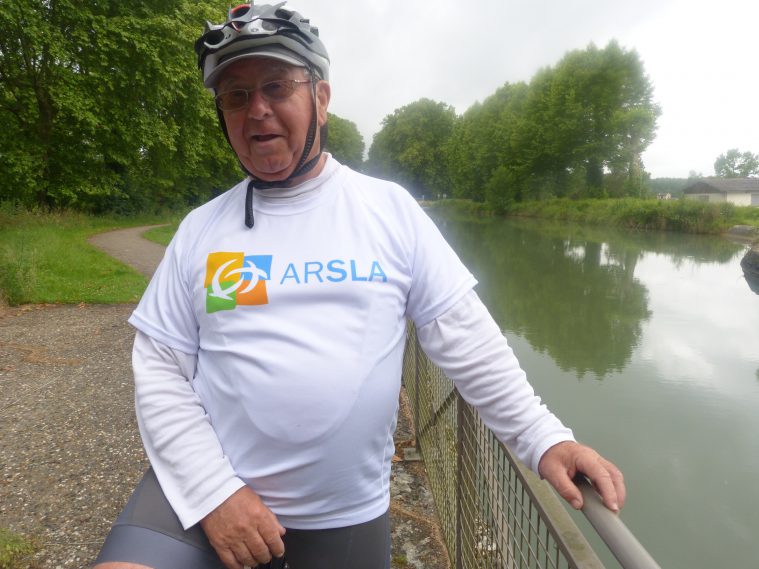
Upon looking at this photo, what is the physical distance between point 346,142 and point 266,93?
69417 millimetres

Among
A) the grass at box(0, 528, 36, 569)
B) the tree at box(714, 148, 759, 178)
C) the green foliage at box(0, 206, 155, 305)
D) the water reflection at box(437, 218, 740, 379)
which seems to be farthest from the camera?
the tree at box(714, 148, 759, 178)

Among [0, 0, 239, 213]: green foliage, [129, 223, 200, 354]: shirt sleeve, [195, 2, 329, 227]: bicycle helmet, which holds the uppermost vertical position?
[0, 0, 239, 213]: green foliage

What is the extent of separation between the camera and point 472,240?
1117 inches

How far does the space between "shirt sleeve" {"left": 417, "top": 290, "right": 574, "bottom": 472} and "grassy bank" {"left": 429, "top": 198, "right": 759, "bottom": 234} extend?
103ft

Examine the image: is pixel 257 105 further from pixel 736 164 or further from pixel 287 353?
pixel 736 164

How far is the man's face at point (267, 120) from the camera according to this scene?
5.16ft

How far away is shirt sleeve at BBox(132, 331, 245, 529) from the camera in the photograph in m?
1.34

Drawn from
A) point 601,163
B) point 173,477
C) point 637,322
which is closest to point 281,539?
point 173,477

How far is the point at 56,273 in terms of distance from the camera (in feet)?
30.9

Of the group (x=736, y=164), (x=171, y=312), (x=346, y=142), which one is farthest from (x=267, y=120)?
(x=736, y=164)

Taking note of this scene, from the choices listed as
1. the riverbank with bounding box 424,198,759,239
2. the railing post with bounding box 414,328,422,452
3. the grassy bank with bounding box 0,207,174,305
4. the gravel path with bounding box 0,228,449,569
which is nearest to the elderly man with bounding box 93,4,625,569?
the gravel path with bounding box 0,228,449,569

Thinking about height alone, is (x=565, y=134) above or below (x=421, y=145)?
below

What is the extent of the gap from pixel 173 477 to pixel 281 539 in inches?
12.3

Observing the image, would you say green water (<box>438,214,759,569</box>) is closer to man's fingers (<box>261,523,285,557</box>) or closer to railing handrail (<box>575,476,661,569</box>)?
railing handrail (<box>575,476,661,569</box>)
